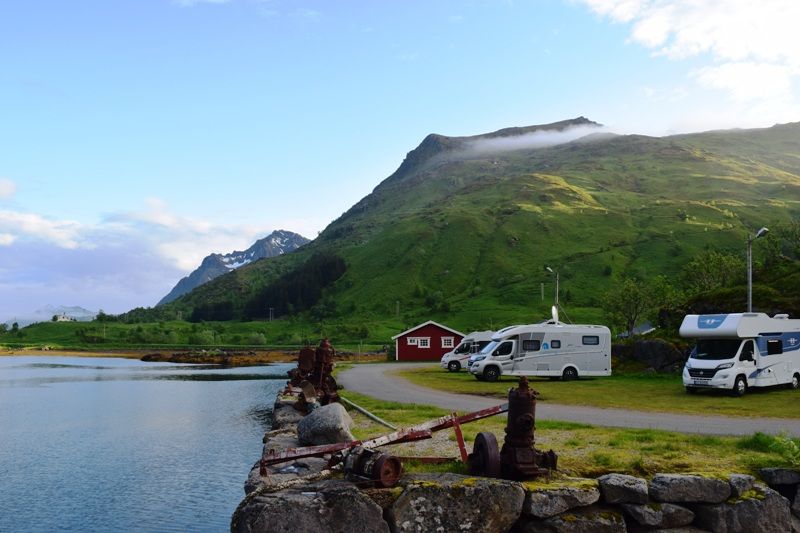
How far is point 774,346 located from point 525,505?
79.9 feet

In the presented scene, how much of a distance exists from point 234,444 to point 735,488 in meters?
21.5

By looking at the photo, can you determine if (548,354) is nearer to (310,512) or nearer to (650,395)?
(650,395)

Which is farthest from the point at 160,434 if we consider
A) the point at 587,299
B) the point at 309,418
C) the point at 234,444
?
the point at 587,299

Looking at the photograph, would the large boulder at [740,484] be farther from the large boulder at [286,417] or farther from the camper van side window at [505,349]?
the camper van side window at [505,349]

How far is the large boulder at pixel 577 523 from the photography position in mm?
10523

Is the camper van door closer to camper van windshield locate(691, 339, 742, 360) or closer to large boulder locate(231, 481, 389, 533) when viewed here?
camper van windshield locate(691, 339, 742, 360)

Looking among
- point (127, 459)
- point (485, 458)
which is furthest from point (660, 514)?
point (127, 459)

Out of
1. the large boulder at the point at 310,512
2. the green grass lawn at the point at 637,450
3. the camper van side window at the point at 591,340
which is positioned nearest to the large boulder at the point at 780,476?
the green grass lawn at the point at 637,450

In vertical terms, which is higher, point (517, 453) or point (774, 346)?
point (774, 346)

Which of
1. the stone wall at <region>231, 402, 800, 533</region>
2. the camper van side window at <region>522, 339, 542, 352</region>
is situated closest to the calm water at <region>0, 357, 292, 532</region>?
the stone wall at <region>231, 402, 800, 533</region>

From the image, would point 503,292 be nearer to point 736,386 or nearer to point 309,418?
point 736,386

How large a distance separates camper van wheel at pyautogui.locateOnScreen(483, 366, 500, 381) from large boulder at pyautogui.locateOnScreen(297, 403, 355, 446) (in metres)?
24.8

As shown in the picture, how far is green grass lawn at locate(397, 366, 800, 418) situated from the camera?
75.7 ft

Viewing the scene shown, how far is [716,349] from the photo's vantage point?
2934cm
